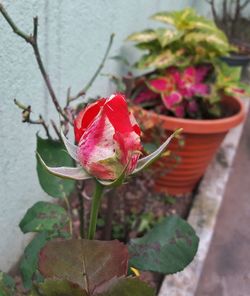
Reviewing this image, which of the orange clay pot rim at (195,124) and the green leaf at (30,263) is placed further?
the orange clay pot rim at (195,124)

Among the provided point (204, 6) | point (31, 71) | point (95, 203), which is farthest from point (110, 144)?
point (204, 6)

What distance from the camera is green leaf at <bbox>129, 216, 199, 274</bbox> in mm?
816

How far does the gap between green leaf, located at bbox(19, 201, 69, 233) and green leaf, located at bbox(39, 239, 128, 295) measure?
0.31 m

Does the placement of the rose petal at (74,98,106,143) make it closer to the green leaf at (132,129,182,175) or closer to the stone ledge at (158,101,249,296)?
the green leaf at (132,129,182,175)

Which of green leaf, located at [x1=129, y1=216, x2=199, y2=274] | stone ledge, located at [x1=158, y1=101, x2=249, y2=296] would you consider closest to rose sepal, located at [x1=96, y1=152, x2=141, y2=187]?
green leaf, located at [x1=129, y1=216, x2=199, y2=274]

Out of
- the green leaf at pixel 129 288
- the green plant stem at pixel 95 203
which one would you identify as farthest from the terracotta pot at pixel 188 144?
the green leaf at pixel 129 288

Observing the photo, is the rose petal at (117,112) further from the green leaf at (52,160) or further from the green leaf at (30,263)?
the green leaf at (30,263)

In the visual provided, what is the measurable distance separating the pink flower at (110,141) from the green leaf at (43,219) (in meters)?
0.38

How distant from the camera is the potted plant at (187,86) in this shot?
6.24ft

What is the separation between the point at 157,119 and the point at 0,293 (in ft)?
3.96

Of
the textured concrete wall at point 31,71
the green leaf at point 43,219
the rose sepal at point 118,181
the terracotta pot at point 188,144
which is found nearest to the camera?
the rose sepal at point 118,181

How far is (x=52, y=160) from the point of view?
2.93 feet

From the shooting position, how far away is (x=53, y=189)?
94 centimetres

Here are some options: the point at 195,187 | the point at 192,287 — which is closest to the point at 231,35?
the point at 195,187
